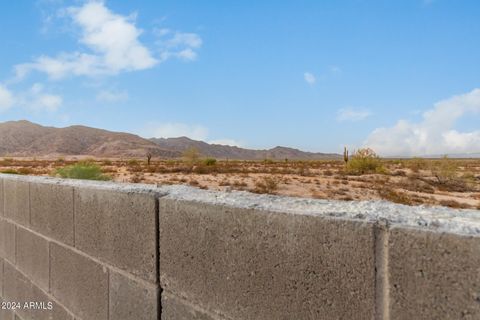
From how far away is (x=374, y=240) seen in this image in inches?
51.3

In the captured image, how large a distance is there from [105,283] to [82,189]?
708 millimetres

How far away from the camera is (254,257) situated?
1717mm

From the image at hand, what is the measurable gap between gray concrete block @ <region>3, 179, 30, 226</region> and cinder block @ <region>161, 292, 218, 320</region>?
256 cm

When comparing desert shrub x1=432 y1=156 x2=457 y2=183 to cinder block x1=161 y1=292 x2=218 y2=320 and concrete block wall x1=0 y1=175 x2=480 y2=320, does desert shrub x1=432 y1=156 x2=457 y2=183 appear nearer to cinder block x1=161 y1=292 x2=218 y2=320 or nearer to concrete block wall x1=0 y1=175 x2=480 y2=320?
concrete block wall x1=0 y1=175 x2=480 y2=320

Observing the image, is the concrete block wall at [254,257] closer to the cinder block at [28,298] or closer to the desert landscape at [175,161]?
the cinder block at [28,298]

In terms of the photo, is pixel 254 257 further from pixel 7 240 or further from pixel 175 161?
pixel 175 161

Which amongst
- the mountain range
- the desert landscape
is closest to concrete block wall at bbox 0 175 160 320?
the desert landscape

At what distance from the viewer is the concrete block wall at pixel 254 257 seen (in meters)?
1.18

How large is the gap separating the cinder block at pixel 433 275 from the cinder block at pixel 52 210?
261 cm

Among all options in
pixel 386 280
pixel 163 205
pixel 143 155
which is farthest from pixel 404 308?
pixel 143 155

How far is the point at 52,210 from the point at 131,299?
152 centimetres

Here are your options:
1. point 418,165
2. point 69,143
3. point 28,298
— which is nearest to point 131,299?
point 28,298

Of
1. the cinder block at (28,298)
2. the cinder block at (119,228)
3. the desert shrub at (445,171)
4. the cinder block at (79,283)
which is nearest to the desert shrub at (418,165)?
the desert shrub at (445,171)

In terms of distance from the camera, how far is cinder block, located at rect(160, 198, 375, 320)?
1368 millimetres
